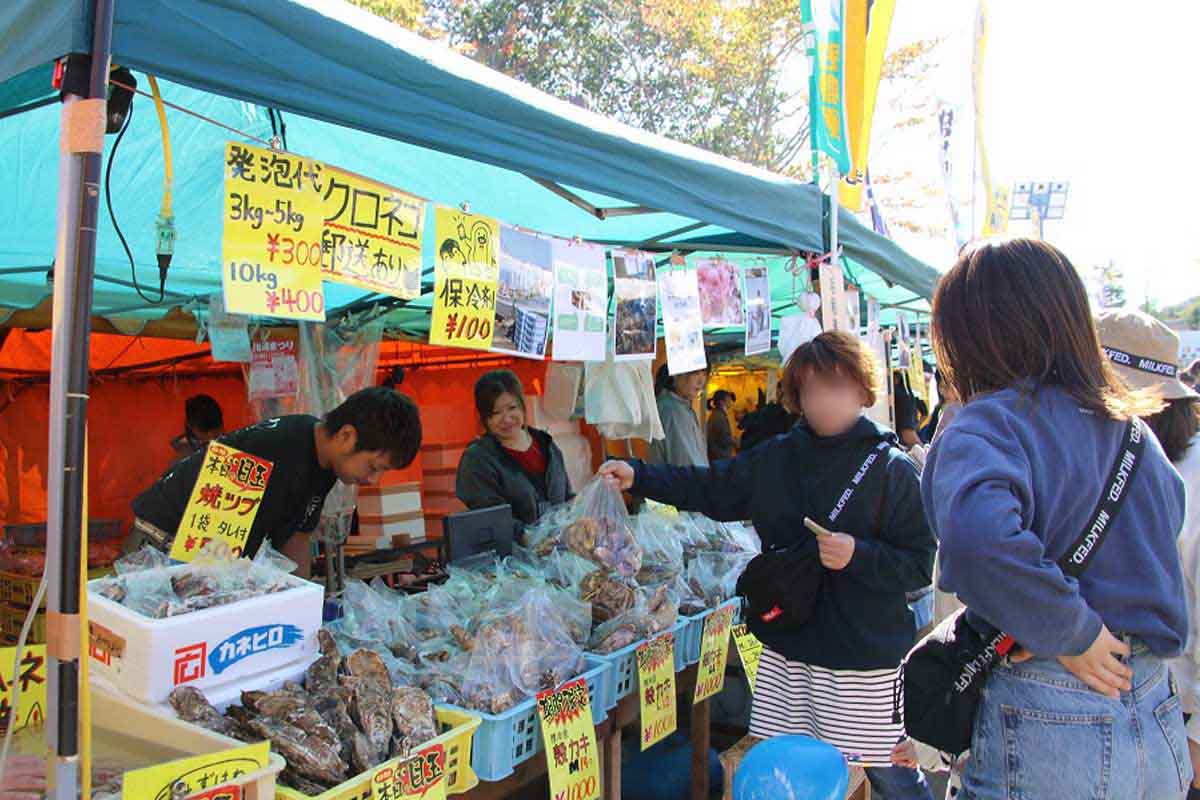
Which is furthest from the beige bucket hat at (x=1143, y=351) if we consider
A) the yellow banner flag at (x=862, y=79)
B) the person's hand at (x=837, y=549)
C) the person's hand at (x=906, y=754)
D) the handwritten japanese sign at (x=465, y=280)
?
the yellow banner flag at (x=862, y=79)

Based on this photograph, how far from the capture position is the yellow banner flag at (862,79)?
396cm

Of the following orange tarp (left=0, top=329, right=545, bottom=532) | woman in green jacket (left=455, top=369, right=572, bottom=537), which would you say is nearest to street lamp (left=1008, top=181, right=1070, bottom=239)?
orange tarp (left=0, top=329, right=545, bottom=532)

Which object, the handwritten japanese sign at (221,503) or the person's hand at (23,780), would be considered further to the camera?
the handwritten japanese sign at (221,503)

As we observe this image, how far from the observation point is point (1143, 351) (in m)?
2.00

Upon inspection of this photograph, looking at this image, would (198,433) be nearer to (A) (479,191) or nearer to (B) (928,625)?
(A) (479,191)

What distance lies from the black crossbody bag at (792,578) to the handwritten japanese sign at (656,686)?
34cm

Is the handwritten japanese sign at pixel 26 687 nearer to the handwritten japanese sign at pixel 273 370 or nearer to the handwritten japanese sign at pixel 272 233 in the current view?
the handwritten japanese sign at pixel 272 233

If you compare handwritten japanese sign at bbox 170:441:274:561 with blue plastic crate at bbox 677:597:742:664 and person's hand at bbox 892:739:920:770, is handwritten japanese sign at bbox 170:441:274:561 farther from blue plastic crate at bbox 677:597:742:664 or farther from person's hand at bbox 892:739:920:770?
person's hand at bbox 892:739:920:770

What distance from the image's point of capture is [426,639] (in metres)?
2.37

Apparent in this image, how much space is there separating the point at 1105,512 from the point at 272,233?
1.73m

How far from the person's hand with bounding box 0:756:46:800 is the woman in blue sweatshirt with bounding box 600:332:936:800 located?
1.92 metres

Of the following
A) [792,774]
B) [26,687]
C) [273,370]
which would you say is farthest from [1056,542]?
[273,370]

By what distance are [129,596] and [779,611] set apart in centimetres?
180

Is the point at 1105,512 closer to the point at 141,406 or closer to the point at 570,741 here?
the point at 570,741
